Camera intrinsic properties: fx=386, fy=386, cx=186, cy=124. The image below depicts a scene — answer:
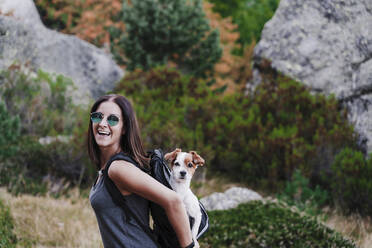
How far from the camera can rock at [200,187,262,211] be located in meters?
4.76

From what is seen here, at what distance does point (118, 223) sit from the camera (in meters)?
1.84

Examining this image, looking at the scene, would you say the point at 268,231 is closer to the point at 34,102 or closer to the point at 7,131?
the point at 7,131

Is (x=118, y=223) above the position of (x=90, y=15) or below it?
below

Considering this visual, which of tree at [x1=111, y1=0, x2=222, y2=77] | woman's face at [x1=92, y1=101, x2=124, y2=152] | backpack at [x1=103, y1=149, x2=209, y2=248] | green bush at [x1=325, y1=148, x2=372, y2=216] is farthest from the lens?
tree at [x1=111, y1=0, x2=222, y2=77]

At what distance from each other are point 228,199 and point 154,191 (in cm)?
324

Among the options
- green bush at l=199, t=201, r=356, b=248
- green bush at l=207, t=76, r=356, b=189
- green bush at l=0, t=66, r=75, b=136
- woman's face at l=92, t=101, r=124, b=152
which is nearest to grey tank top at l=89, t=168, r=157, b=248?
woman's face at l=92, t=101, r=124, b=152

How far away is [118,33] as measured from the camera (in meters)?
12.0

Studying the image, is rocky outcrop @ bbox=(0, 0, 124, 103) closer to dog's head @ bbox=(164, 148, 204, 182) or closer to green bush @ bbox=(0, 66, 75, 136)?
green bush @ bbox=(0, 66, 75, 136)

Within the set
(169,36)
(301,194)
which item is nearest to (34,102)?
(301,194)

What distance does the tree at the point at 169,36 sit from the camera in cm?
1074

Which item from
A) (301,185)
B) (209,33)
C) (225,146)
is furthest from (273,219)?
(209,33)

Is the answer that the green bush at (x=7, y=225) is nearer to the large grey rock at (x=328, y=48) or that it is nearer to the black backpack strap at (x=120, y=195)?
the black backpack strap at (x=120, y=195)

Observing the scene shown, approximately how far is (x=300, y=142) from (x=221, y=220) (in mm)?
2156

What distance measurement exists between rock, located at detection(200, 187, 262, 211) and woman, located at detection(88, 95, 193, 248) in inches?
114
